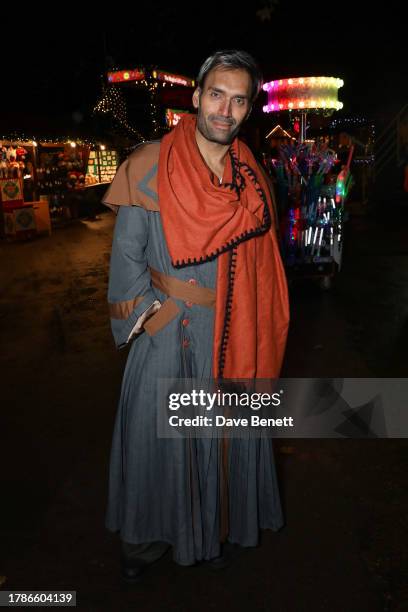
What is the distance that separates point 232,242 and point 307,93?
308 inches

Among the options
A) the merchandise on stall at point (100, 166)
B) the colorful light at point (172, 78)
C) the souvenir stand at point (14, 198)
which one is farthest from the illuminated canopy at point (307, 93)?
the merchandise on stall at point (100, 166)

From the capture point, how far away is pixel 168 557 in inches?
102

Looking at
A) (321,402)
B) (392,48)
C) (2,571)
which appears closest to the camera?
(2,571)

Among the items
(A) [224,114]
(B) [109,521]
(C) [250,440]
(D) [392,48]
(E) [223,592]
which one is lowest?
(E) [223,592]

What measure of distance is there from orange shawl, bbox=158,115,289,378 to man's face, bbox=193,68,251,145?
0.35 ft

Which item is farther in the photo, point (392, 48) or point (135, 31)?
point (392, 48)

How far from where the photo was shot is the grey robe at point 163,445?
2102 mm

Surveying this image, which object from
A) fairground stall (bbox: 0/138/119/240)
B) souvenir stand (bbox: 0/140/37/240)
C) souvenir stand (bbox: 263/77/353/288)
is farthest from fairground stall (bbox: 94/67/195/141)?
souvenir stand (bbox: 263/77/353/288)

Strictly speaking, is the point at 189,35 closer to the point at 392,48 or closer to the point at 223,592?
the point at 392,48

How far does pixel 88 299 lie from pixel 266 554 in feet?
17.3

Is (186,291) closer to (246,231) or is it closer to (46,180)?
(246,231)

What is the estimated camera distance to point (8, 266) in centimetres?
962

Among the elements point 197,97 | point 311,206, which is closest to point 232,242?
point 197,97

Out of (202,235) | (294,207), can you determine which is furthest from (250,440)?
(294,207)
